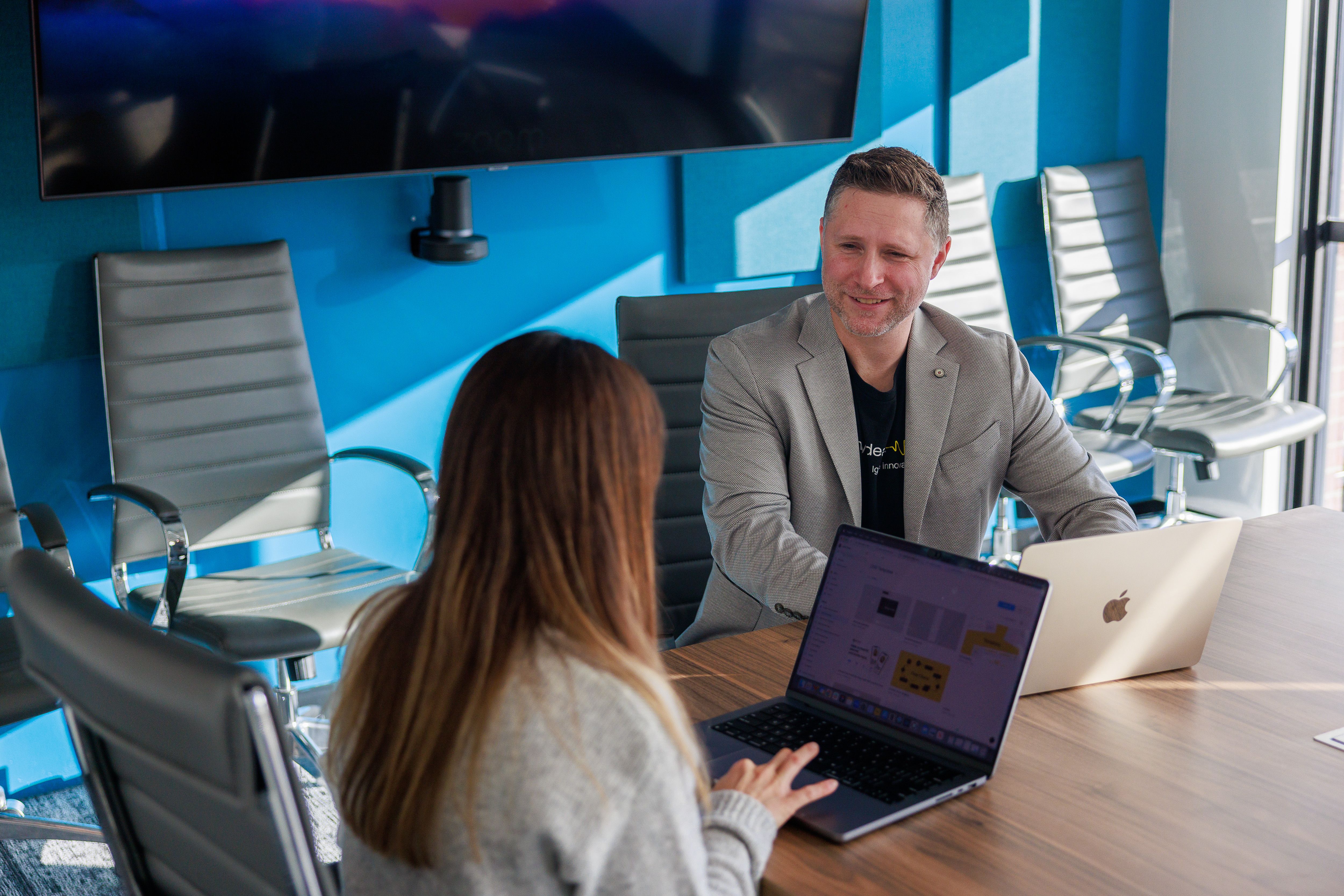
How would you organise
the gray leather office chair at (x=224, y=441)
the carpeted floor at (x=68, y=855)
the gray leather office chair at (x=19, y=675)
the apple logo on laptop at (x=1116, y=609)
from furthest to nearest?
1. the gray leather office chair at (x=224, y=441)
2. the carpeted floor at (x=68, y=855)
3. the gray leather office chair at (x=19, y=675)
4. the apple logo on laptop at (x=1116, y=609)

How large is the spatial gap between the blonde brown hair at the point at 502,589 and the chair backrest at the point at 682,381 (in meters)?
1.38

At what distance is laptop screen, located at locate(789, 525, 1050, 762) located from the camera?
1404 mm

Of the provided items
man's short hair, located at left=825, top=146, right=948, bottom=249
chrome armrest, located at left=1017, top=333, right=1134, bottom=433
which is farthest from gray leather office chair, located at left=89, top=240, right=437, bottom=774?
chrome armrest, located at left=1017, top=333, right=1134, bottom=433

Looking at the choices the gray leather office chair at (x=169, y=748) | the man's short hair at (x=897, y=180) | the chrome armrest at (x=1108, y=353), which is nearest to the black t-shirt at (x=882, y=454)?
the man's short hair at (x=897, y=180)

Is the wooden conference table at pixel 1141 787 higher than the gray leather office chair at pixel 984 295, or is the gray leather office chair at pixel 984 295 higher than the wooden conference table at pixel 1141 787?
the gray leather office chair at pixel 984 295

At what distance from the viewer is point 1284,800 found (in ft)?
4.50

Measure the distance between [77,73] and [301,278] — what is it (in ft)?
2.45

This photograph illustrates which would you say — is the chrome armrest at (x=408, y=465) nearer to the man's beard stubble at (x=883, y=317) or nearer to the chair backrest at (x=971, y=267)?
the man's beard stubble at (x=883, y=317)

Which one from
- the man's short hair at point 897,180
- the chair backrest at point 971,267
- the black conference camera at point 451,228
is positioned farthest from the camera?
the chair backrest at point 971,267

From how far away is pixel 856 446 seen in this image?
216 cm

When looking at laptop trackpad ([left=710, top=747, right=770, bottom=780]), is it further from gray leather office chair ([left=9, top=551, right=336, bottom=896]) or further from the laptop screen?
gray leather office chair ([left=9, top=551, right=336, bottom=896])

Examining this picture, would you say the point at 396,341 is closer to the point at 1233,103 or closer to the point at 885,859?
the point at 885,859

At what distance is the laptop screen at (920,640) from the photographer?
140 cm

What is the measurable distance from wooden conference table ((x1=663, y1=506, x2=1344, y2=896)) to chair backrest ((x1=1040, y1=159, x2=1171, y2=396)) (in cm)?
245
